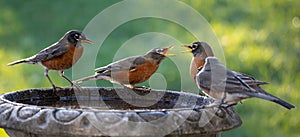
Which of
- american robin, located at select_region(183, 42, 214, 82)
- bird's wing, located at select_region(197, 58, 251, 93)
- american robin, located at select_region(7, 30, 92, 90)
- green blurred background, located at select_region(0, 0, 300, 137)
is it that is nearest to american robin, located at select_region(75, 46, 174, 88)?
american robin, located at select_region(7, 30, 92, 90)

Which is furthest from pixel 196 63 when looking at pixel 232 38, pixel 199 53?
pixel 232 38

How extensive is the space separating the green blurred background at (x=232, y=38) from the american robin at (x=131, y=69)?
265cm

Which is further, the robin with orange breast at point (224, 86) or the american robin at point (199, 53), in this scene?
the american robin at point (199, 53)

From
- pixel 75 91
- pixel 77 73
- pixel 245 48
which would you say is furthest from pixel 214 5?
pixel 75 91

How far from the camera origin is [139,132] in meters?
2.11

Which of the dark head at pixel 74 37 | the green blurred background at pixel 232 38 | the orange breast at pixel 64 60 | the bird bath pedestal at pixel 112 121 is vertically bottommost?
the bird bath pedestal at pixel 112 121

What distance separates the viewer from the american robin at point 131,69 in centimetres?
319

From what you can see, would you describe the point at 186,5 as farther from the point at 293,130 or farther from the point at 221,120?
the point at 221,120

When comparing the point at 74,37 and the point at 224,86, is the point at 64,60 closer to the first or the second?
the point at 74,37

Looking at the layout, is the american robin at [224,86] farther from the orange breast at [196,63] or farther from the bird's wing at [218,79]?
the orange breast at [196,63]

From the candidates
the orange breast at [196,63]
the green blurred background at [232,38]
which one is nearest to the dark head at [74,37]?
the orange breast at [196,63]

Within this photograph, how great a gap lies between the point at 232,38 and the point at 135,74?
10.5 ft

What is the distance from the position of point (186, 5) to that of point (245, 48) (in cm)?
162

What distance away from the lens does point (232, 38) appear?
20.6ft
